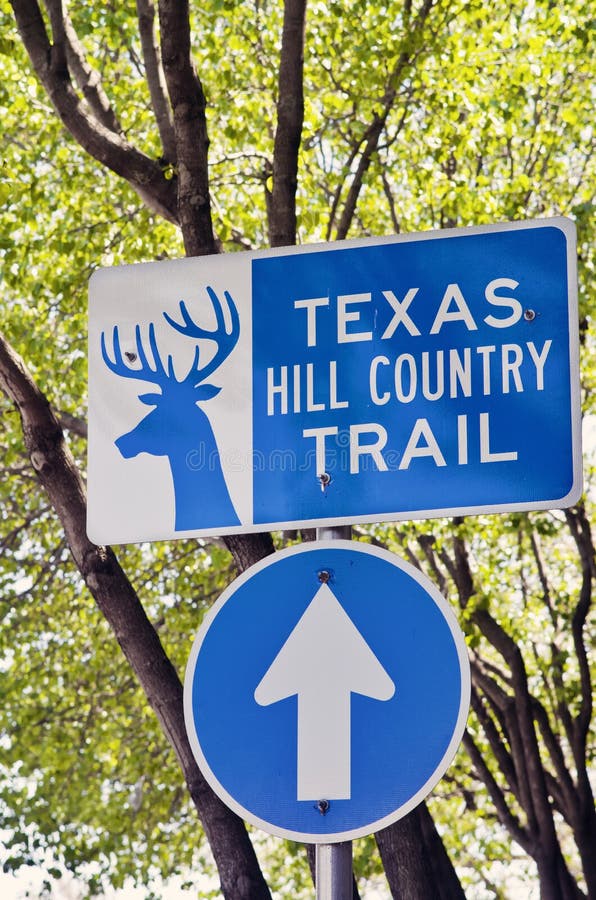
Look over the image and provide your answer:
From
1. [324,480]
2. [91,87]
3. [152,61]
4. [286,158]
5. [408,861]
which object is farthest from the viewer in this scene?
[152,61]

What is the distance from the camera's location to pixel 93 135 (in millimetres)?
6156

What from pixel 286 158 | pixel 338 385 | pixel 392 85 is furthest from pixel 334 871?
pixel 392 85

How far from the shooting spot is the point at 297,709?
7.54ft

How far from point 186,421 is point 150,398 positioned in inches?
3.7

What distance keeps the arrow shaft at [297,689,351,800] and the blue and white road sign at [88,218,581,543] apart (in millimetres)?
329

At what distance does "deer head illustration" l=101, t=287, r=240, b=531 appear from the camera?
2529 millimetres

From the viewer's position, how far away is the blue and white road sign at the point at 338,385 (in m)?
2.40

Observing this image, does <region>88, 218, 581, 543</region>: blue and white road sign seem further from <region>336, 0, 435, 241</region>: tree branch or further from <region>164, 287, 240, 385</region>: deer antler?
<region>336, 0, 435, 241</region>: tree branch

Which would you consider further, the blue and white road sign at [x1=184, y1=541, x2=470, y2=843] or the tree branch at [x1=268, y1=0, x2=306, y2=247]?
the tree branch at [x1=268, y1=0, x2=306, y2=247]

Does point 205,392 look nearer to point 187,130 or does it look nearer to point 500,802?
point 187,130

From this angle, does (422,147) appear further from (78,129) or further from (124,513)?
(124,513)

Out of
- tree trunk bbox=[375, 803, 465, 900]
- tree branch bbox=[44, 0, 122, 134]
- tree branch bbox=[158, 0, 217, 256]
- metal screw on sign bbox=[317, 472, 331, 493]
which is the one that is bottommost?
tree trunk bbox=[375, 803, 465, 900]

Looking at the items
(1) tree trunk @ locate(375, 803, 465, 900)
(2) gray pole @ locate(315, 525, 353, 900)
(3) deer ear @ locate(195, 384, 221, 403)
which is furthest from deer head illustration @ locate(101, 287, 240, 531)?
(1) tree trunk @ locate(375, 803, 465, 900)

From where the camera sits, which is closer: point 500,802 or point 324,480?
point 324,480
